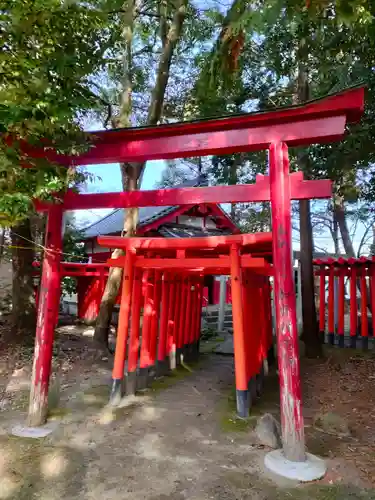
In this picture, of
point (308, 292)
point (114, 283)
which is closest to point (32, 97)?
point (114, 283)

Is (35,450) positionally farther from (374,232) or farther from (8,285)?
(374,232)

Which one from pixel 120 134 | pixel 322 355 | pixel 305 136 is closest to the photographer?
pixel 305 136

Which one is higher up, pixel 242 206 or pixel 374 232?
pixel 242 206

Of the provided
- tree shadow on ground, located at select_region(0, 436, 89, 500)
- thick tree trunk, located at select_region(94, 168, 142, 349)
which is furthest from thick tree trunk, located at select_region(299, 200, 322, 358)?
tree shadow on ground, located at select_region(0, 436, 89, 500)

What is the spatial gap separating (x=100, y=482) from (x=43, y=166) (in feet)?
9.80

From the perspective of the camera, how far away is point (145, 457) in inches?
165

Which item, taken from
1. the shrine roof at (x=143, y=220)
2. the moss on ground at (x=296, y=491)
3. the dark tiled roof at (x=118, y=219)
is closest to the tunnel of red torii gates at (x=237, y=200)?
the moss on ground at (x=296, y=491)

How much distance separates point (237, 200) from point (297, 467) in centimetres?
283

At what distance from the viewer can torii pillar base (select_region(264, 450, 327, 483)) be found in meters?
3.66

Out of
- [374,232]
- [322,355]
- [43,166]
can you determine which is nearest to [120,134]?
[43,166]

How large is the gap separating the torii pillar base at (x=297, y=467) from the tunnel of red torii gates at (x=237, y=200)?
0.12 ft

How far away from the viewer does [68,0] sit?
3.89m

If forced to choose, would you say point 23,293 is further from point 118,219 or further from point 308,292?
point 118,219

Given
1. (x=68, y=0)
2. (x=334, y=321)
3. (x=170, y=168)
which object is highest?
(x=170, y=168)
